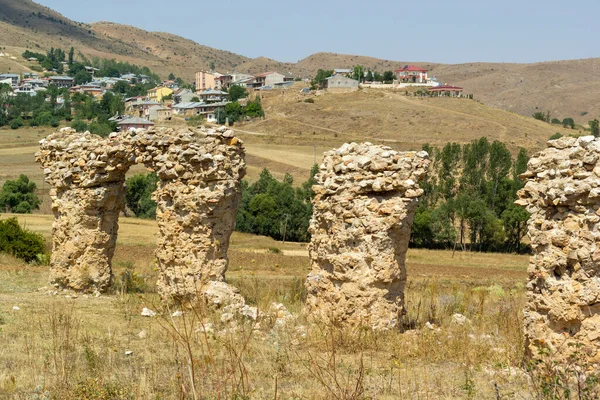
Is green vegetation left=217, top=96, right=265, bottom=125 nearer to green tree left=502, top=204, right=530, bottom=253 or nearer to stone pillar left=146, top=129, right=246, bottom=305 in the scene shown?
green tree left=502, top=204, right=530, bottom=253

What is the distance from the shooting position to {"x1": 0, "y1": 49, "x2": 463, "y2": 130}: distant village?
396ft

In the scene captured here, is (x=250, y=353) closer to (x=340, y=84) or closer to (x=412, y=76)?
(x=340, y=84)

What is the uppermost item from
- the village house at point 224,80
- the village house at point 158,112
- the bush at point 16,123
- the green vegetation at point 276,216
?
the village house at point 224,80

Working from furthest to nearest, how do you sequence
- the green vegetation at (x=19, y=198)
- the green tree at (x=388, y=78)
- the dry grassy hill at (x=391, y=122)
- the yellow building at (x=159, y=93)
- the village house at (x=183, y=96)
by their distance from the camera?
the yellow building at (x=159, y=93)
the village house at (x=183, y=96)
the green tree at (x=388, y=78)
the dry grassy hill at (x=391, y=122)
the green vegetation at (x=19, y=198)

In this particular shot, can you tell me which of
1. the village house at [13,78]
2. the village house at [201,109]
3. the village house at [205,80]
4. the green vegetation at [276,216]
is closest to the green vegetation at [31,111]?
the village house at [201,109]

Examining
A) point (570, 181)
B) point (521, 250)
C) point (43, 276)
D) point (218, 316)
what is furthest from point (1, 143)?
point (570, 181)

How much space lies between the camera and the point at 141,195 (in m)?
54.4

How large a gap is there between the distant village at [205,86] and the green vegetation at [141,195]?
3250 centimetres

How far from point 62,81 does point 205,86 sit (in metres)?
35.6

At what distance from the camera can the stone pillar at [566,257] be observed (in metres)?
9.33

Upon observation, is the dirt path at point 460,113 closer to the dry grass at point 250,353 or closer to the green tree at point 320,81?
the green tree at point 320,81

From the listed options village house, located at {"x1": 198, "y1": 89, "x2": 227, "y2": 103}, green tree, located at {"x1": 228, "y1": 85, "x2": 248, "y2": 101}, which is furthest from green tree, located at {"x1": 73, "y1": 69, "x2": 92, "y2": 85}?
green tree, located at {"x1": 228, "y1": 85, "x2": 248, "y2": 101}

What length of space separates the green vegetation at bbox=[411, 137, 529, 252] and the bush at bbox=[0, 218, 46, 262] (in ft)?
90.6

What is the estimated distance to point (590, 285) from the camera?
9.34 metres
